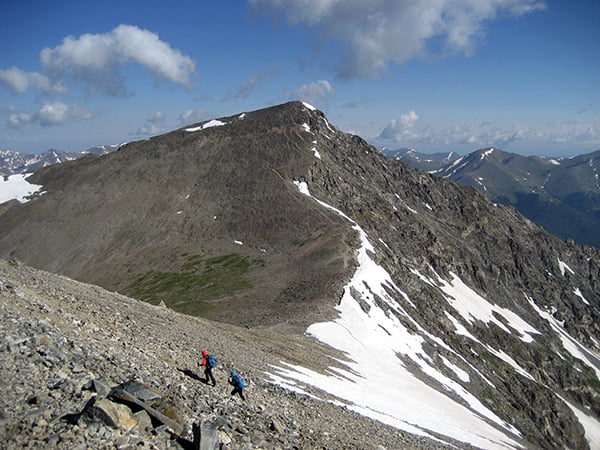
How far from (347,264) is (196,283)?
87.9 ft

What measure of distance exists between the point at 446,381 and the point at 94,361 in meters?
56.3

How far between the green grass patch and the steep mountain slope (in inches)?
18.0

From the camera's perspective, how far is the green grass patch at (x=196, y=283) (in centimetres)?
7025

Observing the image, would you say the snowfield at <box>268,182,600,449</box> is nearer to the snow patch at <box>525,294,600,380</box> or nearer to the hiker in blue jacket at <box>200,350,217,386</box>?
the hiker in blue jacket at <box>200,350,217,386</box>

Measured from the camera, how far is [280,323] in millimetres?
54938

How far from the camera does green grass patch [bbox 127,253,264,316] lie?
70250 millimetres

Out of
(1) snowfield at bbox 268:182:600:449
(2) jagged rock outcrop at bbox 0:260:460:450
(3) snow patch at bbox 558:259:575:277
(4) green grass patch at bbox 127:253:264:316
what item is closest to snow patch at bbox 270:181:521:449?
(1) snowfield at bbox 268:182:600:449

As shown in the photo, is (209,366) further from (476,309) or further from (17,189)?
(17,189)

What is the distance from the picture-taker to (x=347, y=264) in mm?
73812

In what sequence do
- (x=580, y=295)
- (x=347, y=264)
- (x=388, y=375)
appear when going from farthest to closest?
(x=580, y=295), (x=347, y=264), (x=388, y=375)

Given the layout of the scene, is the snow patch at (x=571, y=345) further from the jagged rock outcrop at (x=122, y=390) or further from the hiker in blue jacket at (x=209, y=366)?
the hiker in blue jacket at (x=209, y=366)

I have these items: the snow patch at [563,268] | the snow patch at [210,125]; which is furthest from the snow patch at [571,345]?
the snow patch at [210,125]

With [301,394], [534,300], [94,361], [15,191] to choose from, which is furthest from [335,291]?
[15,191]

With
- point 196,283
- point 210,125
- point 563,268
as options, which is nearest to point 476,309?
point 196,283
